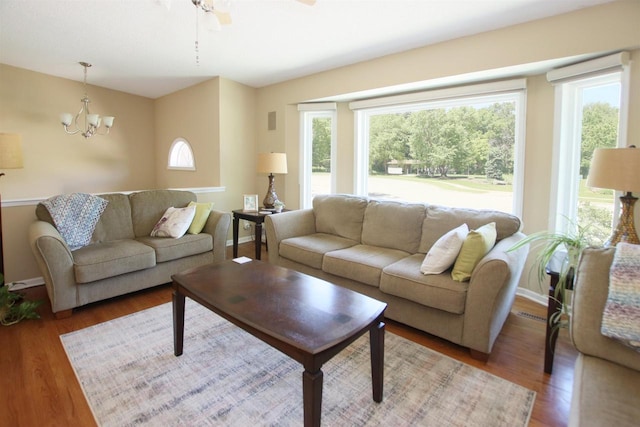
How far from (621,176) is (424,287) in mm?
1282

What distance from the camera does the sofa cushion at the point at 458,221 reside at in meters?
2.54

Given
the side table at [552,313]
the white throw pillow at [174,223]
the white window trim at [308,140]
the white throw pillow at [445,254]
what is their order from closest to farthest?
the side table at [552,313]
the white throw pillow at [445,254]
the white throw pillow at [174,223]
the white window trim at [308,140]

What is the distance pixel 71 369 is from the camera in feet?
6.35

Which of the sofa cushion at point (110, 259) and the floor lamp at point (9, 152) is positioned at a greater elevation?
the floor lamp at point (9, 152)

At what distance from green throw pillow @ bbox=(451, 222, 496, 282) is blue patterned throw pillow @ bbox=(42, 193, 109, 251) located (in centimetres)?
311

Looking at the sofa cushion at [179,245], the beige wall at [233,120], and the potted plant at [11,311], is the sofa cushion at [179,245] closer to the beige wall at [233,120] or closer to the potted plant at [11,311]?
the potted plant at [11,311]

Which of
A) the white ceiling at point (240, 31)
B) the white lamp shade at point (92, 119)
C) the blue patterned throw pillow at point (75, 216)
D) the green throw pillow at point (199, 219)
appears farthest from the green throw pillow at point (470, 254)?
the white lamp shade at point (92, 119)

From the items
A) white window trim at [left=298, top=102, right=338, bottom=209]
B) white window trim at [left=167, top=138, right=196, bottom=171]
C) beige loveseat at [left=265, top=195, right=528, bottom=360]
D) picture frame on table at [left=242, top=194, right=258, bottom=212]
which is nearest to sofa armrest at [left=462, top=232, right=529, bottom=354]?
beige loveseat at [left=265, top=195, right=528, bottom=360]

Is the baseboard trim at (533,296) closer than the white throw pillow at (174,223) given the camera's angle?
Yes

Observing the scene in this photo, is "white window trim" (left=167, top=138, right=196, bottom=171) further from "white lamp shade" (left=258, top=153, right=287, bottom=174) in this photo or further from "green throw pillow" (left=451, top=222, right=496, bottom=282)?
"green throw pillow" (left=451, top=222, right=496, bottom=282)

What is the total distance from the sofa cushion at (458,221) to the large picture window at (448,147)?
0.69 metres

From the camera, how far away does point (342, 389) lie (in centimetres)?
180

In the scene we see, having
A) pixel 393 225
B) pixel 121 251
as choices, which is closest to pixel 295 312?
pixel 393 225

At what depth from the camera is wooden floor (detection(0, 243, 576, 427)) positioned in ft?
5.28
